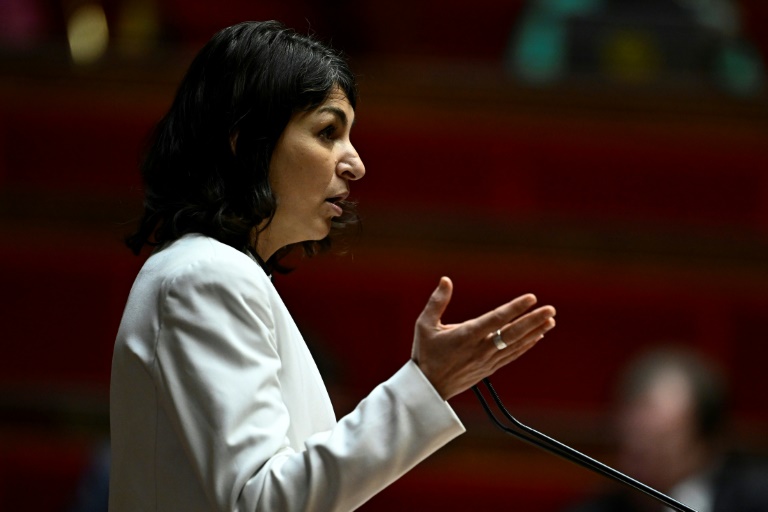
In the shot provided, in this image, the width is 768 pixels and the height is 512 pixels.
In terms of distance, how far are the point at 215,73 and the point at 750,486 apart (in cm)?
104

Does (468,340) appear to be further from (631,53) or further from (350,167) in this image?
(631,53)

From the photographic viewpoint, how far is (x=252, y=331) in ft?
2.34

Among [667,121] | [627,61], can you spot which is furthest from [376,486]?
[627,61]

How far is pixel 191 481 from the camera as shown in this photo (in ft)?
2.33

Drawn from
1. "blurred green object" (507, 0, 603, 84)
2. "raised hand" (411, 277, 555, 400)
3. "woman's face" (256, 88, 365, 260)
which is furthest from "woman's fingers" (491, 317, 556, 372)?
"blurred green object" (507, 0, 603, 84)

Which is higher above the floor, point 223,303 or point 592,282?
point 223,303

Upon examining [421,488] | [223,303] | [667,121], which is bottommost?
[421,488]

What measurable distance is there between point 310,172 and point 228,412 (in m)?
0.18

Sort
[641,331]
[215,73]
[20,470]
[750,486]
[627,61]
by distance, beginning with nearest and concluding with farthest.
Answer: [215,73] < [750,486] < [20,470] < [641,331] < [627,61]

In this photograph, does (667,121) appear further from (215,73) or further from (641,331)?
(215,73)

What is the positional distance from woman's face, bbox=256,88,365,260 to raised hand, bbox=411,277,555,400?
12cm

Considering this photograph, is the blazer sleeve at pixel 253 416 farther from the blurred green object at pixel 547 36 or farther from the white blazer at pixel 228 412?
the blurred green object at pixel 547 36

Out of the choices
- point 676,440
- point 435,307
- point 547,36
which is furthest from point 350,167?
point 547,36

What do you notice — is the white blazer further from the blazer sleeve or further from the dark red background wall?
the dark red background wall
